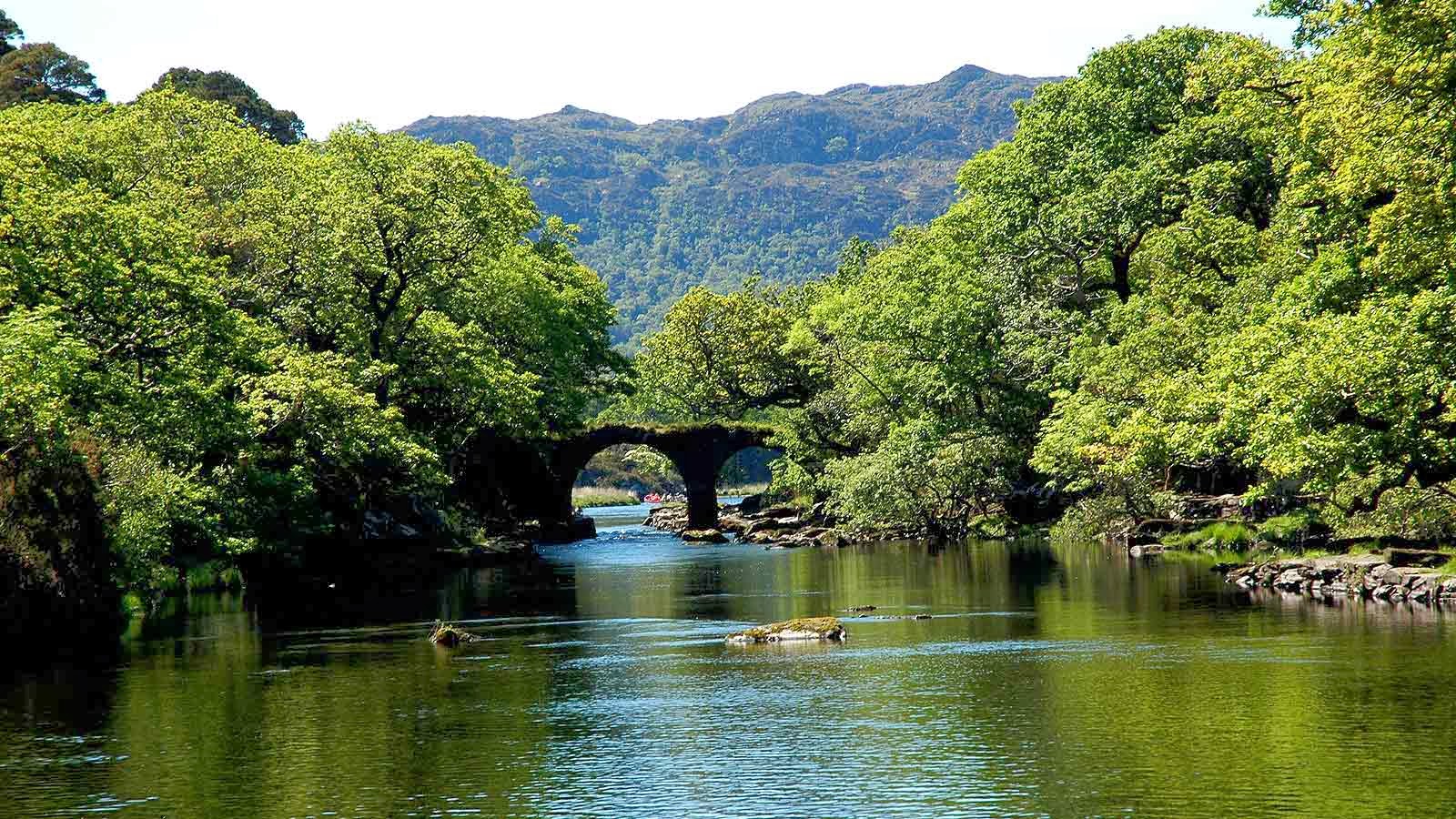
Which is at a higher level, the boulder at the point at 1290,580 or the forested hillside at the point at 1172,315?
the forested hillside at the point at 1172,315

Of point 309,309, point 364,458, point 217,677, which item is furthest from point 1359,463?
point 309,309

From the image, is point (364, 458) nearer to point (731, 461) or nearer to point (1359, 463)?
point (1359, 463)

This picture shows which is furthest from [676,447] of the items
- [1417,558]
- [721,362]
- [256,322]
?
[1417,558]

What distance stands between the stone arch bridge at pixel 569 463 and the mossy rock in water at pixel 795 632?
50.8m

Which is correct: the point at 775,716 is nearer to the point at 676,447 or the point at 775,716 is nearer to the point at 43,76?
the point at 676,447

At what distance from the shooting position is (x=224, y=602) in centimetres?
5044

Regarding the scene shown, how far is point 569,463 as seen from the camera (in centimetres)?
10050

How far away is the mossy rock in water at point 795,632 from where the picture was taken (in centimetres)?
3472

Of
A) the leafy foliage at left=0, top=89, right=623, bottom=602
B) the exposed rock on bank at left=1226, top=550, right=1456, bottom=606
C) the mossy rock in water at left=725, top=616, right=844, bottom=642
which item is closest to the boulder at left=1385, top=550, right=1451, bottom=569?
the exposed rock on bank at left=1226, top=550, right=1456, bottom=606

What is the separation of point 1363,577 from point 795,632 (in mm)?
16268

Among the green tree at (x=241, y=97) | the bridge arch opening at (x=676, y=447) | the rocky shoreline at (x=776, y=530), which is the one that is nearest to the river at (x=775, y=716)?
the rocky shoreline at (x=776, y=530)

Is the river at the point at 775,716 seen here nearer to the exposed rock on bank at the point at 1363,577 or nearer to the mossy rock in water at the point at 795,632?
the mossy rock in water at the point at 795,632

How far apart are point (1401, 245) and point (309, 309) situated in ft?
152

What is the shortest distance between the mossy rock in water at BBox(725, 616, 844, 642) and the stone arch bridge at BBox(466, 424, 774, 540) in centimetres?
5078
